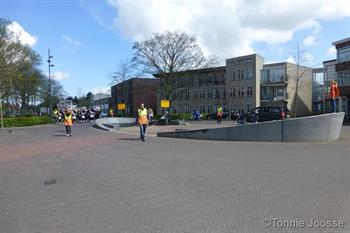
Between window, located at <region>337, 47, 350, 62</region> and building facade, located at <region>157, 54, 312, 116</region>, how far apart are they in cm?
2071

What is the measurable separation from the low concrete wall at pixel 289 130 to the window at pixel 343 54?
36.5 m

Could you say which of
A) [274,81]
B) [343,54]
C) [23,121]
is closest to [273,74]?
[274,81]

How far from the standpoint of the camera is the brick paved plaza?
6152 millimetres

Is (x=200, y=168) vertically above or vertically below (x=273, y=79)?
below

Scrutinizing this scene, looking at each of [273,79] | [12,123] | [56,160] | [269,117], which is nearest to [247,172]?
[56,160]

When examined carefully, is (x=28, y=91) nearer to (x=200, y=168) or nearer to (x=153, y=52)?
(x=153, y=52)

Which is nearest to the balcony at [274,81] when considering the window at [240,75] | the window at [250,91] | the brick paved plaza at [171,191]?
the window at [250,91]

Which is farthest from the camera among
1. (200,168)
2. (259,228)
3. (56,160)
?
(56,160)

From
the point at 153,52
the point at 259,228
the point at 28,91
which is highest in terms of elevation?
the point at 153,52

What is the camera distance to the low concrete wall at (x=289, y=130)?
19172mm

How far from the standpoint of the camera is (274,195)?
7895 mm

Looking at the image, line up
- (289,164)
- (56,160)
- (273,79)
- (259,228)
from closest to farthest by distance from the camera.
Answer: (259,228)
(289,164)
(56,160)
(273,79)

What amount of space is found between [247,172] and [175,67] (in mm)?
54576

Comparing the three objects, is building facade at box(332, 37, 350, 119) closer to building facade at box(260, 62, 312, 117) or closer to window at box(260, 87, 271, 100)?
building facade at box(260, 62, 312, 117)
